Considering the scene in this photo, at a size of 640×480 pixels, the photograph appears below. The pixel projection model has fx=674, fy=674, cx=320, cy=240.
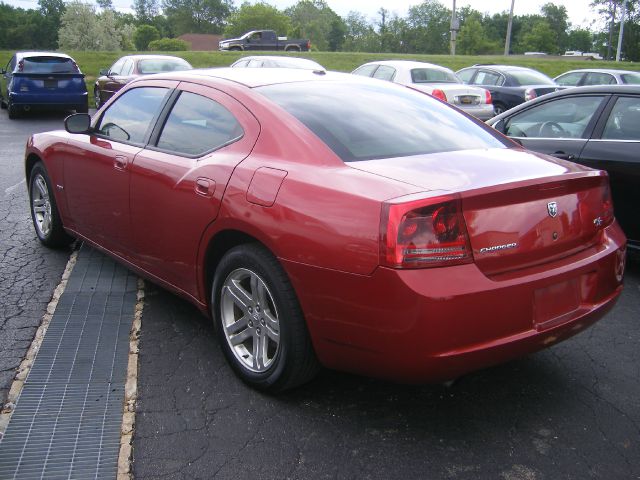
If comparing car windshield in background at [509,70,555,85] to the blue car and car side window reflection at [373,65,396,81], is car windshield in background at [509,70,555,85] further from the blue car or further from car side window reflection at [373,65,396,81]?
the blue car

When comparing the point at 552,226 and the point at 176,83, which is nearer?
the point at 552,226

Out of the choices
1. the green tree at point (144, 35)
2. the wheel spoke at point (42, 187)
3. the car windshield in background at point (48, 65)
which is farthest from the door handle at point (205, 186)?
the green tree at point (144, 35)

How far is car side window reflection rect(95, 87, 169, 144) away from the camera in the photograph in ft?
14.0

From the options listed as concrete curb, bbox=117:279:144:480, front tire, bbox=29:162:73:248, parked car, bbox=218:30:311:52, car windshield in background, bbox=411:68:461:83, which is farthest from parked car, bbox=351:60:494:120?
parked car, bbox=218:30:311:52

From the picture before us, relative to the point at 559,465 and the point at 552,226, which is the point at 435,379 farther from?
the point at 552,226

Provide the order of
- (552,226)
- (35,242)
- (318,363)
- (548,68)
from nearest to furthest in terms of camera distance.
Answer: (552,226) < (318,363) < (35,242) < (548,68)

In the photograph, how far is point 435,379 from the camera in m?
2.76

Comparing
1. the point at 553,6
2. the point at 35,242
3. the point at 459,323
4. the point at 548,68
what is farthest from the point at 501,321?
the point at 553,6

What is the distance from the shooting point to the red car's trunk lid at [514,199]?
2.74 meters

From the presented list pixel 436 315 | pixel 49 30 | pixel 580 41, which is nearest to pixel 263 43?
pixel 436 315

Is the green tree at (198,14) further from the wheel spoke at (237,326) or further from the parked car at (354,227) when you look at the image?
the wheel spoke at (237,326)

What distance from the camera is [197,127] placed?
3824mm

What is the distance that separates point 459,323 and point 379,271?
0.37m

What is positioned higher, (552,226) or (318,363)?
(552,226)
